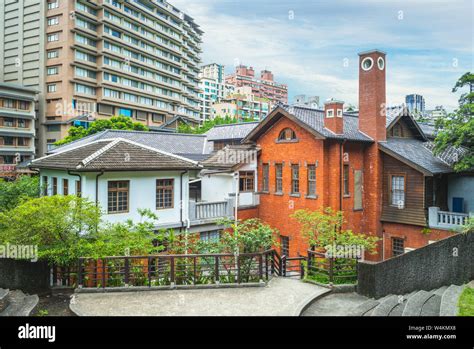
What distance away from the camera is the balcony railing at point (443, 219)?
58.9ft

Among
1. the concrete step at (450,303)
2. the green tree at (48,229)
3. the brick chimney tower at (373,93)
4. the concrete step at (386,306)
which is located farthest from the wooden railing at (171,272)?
the brick chimney tower at (373,93)

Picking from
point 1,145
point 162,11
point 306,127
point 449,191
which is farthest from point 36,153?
point 449,191

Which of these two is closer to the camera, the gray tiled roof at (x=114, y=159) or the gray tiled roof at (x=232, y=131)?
the gray tiled roof at (x=114, y=159)

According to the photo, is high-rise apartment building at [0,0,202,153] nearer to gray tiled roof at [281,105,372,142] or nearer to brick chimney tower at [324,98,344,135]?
gray tiled roof at [281,105,372,142]

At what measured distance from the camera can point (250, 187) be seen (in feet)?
75.8

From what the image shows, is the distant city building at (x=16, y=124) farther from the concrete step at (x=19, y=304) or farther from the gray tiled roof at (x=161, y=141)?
the concrete step at (x=19, y=304)

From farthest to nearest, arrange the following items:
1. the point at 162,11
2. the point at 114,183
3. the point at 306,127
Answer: the point at 162,11 < the point at 306,127 < the point at 114,183

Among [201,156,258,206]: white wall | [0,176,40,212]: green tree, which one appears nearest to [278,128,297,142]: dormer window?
[201,156,258,206]: white wall

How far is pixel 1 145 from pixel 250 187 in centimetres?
3951

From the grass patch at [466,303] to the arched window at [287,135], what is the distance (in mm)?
11958

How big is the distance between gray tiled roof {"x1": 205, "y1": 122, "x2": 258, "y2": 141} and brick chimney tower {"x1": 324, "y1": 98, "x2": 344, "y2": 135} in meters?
10.1

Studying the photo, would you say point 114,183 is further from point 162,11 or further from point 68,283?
point 162,11

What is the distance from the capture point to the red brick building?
19.7 meters

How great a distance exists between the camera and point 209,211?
1947 centimetres
